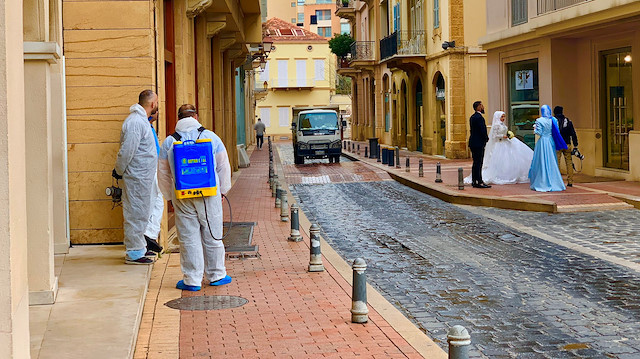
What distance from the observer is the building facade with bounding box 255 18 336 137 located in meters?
78.1

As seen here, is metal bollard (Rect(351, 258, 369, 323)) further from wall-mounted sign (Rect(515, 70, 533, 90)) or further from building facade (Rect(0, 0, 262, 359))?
wall-mounted sign (Rect(515, 70, 533, 90))

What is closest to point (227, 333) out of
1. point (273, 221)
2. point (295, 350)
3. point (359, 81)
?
point (295, 350)

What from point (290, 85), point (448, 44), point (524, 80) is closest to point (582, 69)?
point (524, 80)

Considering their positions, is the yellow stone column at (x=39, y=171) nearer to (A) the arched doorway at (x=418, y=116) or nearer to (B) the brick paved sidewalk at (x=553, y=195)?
(B) the brick paved sidewalk at (x=553, y=195)

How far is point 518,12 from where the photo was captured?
81.3ft

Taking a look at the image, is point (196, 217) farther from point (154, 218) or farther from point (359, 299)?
point (359, 299)

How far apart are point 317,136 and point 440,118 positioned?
16.2ft

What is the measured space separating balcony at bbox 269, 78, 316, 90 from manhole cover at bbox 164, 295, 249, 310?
70000mm

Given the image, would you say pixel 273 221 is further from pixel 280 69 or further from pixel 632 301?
pixel 280 69

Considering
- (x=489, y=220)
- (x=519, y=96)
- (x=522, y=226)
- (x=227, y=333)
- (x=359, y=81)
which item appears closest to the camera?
(x=227, y=333)

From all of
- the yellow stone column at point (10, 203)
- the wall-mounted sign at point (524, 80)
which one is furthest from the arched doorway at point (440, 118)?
the yellow stone column at point (10, 203)

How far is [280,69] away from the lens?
7825 centimetres

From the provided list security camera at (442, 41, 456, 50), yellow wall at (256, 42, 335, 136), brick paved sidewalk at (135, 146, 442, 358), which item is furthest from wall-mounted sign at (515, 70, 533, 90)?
yellow wall at (256, 42, 335, 136)

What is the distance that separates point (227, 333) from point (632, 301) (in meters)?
3.77
